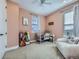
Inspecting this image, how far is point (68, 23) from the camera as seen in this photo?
6.95 meters

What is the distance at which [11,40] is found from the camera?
5.16 meters

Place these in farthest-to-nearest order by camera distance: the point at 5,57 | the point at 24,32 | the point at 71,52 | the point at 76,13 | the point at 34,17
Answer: the point at 34,17
the point at 24,32
the point at 76,13
the point at 5,57
the point at 71,52

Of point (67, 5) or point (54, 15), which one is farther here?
point (54, 15)

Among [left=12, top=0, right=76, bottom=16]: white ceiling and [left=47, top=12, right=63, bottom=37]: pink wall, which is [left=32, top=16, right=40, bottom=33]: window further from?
[left=12, top=0, right=76, bottom=16]: white ceiling

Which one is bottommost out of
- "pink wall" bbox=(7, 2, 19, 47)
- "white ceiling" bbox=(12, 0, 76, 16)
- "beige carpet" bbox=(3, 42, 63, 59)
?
"beige carpet" bbox=(3, 42, 63, 59)

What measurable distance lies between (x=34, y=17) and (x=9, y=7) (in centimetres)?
281

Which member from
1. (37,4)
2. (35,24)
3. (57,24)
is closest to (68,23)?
(57,24)

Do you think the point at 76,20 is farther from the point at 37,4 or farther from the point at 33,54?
the point at 33,54

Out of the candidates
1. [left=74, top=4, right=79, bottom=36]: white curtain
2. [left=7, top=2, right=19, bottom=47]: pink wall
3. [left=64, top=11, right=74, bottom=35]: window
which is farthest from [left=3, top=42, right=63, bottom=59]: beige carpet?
[left=64, top=11, right=74, bottom=35]: window

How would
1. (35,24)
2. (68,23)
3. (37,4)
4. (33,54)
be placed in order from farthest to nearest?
(35,24)
(68,23)
(37,4)
(33,54)

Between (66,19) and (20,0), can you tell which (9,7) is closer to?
(20,0)

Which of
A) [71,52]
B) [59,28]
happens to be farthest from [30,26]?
[71,52]

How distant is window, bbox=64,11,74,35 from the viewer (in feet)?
22.0

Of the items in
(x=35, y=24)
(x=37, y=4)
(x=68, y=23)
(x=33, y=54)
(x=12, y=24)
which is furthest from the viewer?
(x=35, y=24)
